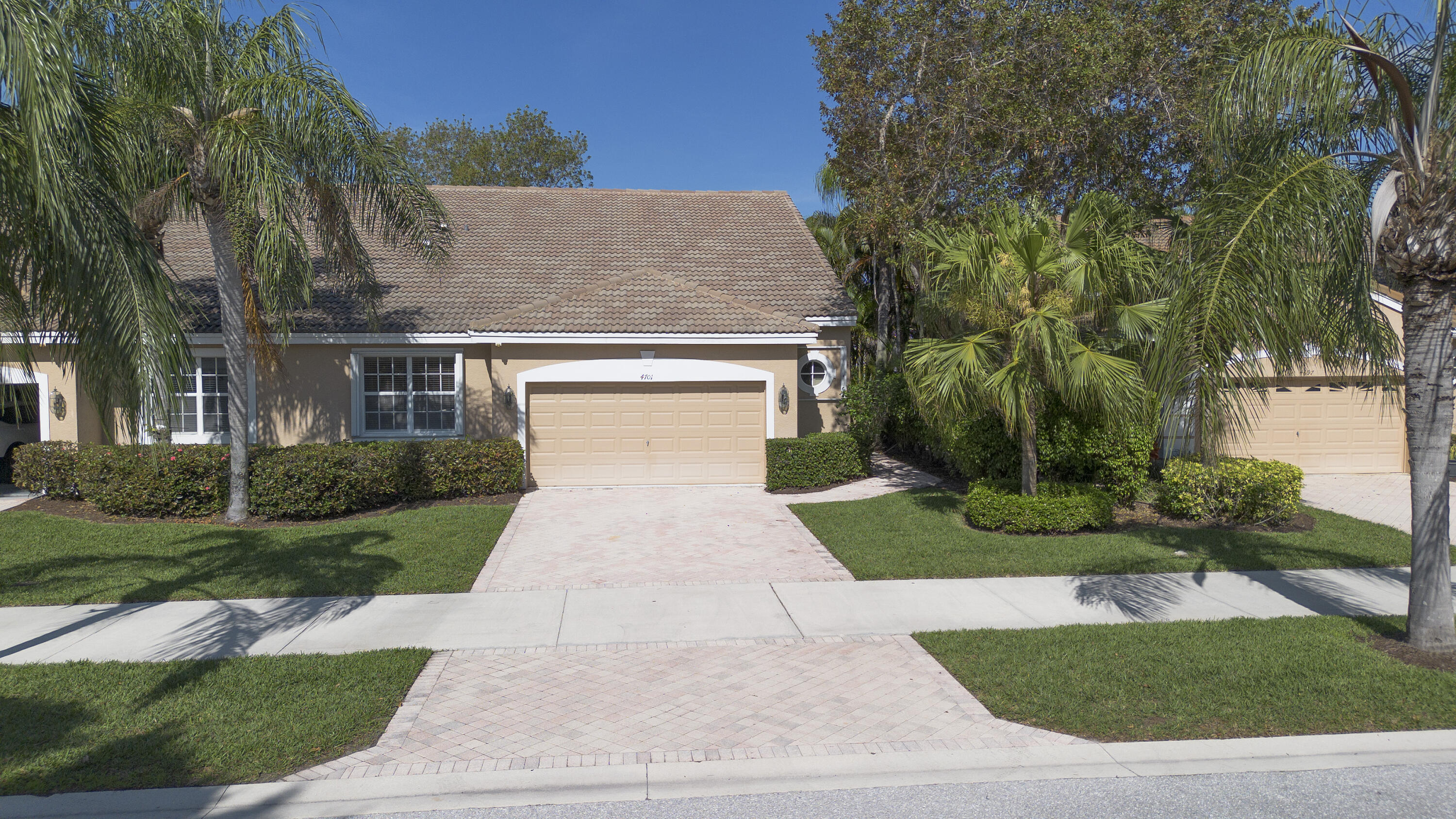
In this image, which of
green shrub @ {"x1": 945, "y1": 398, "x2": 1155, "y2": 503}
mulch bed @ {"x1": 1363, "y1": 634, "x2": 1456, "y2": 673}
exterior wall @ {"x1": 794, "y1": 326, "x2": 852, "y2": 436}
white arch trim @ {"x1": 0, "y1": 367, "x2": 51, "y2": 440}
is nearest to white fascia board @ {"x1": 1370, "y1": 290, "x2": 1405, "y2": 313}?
green shrub @ {"x1": 945, "y1": 398, "x2": 1155, "y2": 503}

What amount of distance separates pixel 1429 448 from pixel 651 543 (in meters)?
8.03

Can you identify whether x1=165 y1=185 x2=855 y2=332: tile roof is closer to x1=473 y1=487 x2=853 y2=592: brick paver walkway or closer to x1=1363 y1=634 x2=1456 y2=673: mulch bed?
x1=473 y1=487 x2=853 y2=592: brick paver walkway

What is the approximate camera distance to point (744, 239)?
67.0 ft

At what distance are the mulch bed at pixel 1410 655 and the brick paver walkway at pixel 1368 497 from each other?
5402mm

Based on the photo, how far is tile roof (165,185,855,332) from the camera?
15.7m

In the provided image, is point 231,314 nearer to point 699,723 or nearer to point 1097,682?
point 699,723

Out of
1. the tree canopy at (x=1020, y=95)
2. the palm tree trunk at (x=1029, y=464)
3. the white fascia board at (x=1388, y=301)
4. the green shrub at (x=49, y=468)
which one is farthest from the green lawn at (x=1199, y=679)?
the green shrub at (x=49, y=468)

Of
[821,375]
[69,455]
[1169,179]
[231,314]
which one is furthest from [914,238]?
[69,455]

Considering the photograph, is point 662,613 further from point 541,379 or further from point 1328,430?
point 1328,430

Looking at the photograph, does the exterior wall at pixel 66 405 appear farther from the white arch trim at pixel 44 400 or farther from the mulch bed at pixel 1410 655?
the mulch bed at pixel 1410 655

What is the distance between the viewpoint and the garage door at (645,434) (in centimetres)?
1570

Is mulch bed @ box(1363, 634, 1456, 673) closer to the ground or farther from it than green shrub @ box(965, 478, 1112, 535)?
closer to the ground

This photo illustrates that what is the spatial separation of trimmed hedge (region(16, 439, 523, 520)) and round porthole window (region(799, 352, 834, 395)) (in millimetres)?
7509

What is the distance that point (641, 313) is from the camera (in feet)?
52.2
